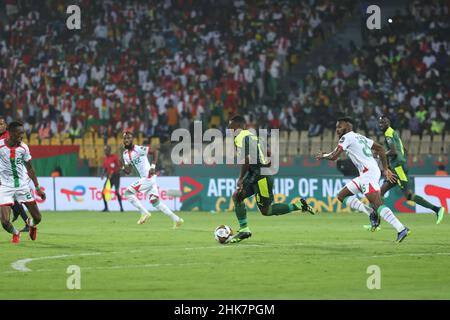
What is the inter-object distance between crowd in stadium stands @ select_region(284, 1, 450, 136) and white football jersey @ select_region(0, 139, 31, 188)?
18849 millimetres

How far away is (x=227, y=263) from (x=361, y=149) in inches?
189

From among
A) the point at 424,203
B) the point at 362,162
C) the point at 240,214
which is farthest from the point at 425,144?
the point at 240,214

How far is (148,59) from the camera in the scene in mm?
41969

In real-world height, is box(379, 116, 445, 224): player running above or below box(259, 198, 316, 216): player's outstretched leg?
above

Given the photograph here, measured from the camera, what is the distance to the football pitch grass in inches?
486

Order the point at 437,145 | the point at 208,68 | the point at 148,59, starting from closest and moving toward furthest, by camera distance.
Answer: the point at 437,145, the point at 208,68, the point at 148,59

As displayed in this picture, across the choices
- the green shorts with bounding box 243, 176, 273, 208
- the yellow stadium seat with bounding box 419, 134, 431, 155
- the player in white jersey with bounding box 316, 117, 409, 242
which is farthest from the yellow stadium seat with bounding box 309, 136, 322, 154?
the green shorts with bounding box 243, 176, 273, 208

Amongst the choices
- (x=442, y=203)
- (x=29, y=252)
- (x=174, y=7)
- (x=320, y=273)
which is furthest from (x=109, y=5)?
(x=320, y=273)

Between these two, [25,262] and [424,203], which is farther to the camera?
[424,203]

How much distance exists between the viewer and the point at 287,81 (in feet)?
132

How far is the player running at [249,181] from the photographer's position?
18.2 metres

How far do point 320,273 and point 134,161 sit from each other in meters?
11.9

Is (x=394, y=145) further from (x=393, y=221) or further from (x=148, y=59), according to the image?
(x=148, y=59)

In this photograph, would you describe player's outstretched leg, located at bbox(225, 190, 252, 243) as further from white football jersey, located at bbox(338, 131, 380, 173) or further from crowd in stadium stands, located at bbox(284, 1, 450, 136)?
crowd in stadium stands, located at bbox(284, 1, 450, 136)
